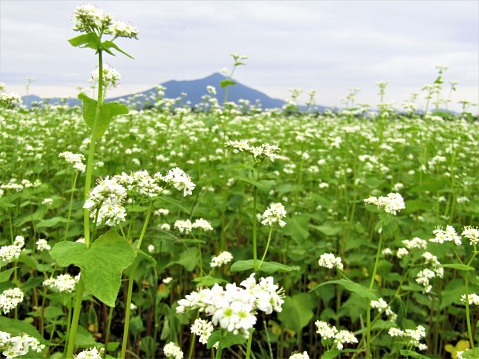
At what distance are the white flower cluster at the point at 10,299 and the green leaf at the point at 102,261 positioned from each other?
1.06 m

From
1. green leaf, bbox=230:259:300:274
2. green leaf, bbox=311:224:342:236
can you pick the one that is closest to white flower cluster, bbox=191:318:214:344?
green leaf, bbox=230:259:300:274

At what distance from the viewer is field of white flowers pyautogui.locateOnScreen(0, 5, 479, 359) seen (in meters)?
1.95

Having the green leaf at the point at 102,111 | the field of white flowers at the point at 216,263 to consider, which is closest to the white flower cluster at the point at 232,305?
the field of white flowers at the point at 216,263

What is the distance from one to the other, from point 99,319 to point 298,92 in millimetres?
5559

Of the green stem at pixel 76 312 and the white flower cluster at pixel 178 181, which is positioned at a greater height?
the white flower cluster at pixel 178 181

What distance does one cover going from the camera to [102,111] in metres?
2.10

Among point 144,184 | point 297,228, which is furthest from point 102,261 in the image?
point 297,228

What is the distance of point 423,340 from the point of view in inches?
168

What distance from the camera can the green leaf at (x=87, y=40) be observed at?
1887 millimetres

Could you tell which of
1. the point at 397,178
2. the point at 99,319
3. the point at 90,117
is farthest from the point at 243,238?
the point at 90,117

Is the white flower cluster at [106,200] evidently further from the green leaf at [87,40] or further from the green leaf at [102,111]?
the green leaf at [87,40]

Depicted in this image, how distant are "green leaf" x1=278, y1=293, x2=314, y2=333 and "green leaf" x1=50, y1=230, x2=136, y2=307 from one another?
2.36 m

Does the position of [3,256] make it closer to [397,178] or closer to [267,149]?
[267,149]

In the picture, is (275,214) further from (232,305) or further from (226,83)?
(226,83)
